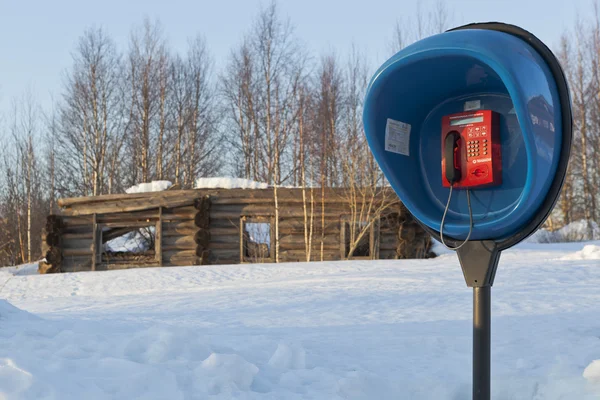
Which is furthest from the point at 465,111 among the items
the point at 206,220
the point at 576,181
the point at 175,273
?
the point at 576,181

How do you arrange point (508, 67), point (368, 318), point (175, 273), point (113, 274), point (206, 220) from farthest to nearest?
point (206, 220), point (113, 274), point (175, 273), point (368, 318), point (508, 67)

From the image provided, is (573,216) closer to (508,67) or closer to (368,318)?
(368,318)

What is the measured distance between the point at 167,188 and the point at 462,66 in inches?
605

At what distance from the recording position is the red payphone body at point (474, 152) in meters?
3.09

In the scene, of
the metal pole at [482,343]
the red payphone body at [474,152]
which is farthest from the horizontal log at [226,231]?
the metal pole at [482,343]

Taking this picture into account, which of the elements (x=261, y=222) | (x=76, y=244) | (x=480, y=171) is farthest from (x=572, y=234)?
(x=480, y=171)

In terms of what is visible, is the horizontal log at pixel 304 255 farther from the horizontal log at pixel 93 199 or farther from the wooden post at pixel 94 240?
the wooden post at pixel 94 240

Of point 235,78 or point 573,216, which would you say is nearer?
point 235,78

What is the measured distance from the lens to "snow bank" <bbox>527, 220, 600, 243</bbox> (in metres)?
22.8

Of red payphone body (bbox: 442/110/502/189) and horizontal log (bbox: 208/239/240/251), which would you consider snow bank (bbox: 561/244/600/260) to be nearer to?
red payphone body (bbox: 442/110/502/189)

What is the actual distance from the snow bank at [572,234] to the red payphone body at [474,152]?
20411 mm

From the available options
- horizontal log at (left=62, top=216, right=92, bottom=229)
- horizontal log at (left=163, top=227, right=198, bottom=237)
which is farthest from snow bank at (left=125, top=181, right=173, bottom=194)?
horizontal log at (left=62, top=216, right=92, bottom=229)

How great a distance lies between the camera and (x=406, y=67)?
3.27 m

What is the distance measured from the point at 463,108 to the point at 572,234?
72.5ft
